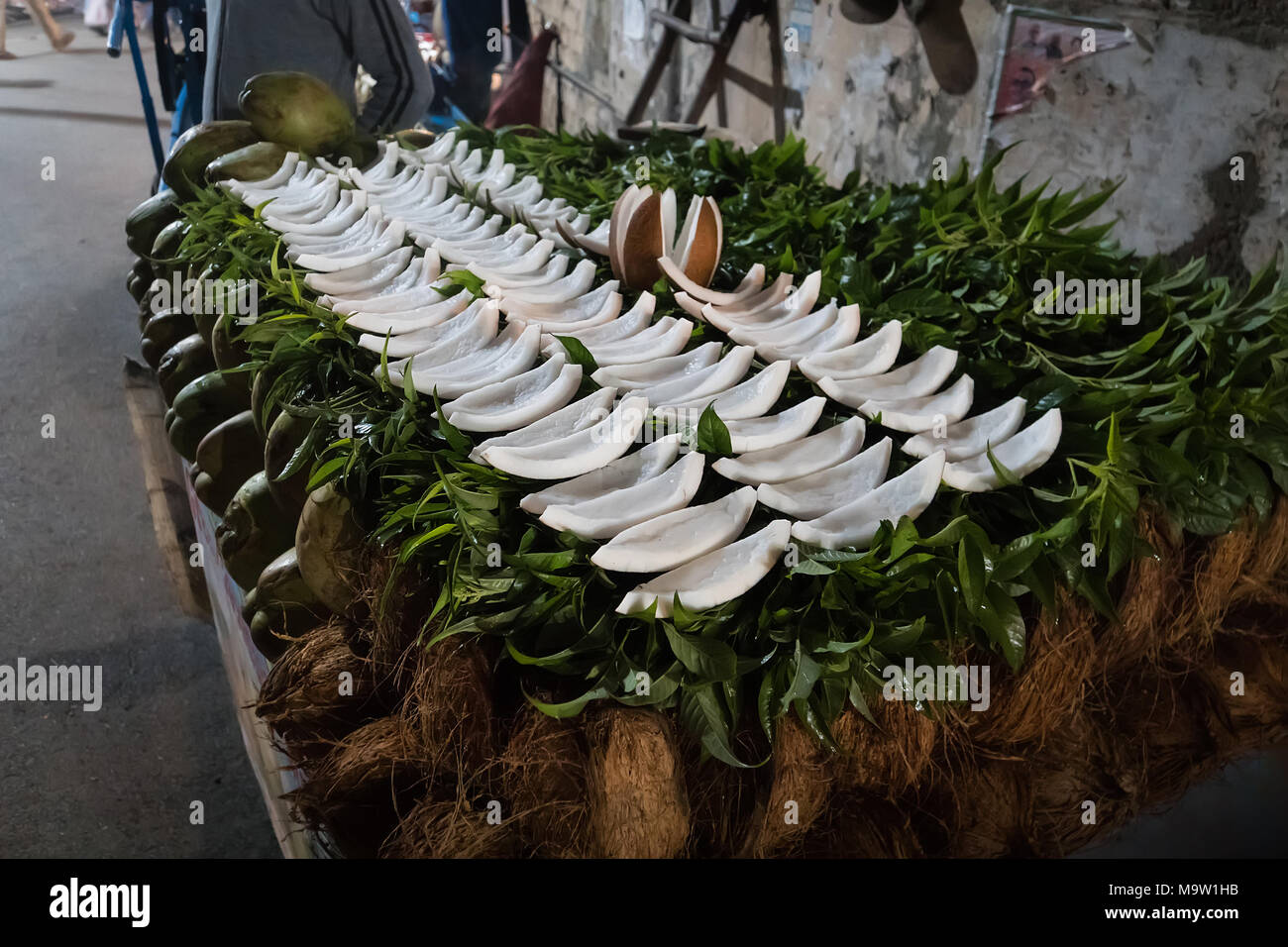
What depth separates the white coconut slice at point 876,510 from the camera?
980mm

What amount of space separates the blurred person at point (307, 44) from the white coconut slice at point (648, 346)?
129cm

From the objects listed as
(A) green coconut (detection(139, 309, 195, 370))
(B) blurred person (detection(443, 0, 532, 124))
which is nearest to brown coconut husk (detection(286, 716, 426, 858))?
(A) green coconut (detection(139, 309, 195, 370))

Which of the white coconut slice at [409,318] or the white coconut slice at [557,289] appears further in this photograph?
the white coconut slice at [557,289]

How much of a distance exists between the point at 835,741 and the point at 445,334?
2.89 ft

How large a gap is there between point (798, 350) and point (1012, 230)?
2.21 feet

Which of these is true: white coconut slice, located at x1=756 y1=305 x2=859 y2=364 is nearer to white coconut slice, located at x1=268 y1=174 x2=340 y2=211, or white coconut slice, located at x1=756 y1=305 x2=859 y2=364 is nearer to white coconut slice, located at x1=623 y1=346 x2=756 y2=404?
white coconut slice, located at x1=623 y1=346 x2=756 y2=404

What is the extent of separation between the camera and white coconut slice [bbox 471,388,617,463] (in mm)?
1138

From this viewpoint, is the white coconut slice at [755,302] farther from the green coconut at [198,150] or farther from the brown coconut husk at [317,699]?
the green coconut at [198,150]

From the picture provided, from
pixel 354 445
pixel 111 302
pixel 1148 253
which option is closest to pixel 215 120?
pixel 111 302

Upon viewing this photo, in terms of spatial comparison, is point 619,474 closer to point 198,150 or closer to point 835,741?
point 835,741

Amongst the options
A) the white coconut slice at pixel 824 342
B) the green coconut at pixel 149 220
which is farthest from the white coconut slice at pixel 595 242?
the green coconut at pixel 149 220

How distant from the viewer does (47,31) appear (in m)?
1.60

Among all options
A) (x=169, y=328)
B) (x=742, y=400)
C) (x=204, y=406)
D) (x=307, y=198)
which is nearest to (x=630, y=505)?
(x=742, y=400)

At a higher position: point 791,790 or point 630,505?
point 630,505
